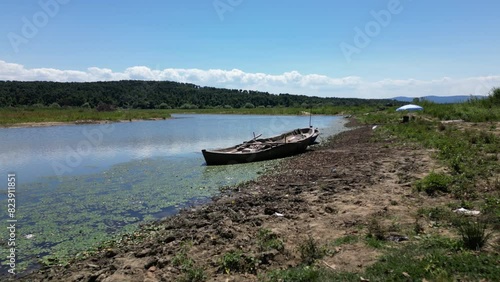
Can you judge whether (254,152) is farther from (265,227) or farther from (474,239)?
(474,239)

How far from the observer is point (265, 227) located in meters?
7.07

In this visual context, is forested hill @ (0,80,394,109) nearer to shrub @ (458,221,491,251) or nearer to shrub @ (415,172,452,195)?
shrub @ (415,172,452,195)

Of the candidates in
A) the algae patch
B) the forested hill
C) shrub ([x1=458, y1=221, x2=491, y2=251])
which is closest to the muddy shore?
the algae patch

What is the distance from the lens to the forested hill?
3720 inches

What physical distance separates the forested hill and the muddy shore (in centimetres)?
8896

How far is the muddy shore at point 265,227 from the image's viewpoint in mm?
5462

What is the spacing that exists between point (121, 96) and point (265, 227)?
118798 mm

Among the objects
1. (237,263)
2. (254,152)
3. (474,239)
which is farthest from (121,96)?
(474,239)

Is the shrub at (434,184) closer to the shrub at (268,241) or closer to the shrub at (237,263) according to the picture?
the shrub at (268,241)

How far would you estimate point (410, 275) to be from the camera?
4.30m

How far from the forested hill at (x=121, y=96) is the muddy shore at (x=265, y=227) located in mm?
88962

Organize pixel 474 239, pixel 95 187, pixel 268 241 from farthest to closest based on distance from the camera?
pixel 95 187 < pixel 268 241 < pixel 474 239

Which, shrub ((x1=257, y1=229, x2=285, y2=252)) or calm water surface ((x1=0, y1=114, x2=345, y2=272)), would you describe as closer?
shrub ((x1=257, y1=229, x2=285, y2=252))

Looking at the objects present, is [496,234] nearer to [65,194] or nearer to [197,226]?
[197,226]
